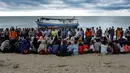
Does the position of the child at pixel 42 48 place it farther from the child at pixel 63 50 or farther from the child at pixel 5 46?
the child at pixel 5 46

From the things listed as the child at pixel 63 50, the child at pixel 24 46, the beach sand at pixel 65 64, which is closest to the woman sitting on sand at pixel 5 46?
the child at pixel 24 46

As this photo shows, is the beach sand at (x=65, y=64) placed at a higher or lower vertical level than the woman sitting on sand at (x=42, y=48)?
lower

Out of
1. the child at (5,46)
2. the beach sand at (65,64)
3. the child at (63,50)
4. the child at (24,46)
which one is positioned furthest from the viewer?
the child at (5,46)

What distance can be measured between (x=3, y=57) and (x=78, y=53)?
14.2ft

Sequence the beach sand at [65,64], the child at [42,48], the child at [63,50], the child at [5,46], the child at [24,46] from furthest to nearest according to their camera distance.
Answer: the child at [5,46]
the child at [24,46]
the child at [42,48]
the child at [63,50]
the beach sand at [65,64]

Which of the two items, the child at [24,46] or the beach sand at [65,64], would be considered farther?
the child at [24,46]

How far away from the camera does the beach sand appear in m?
11.6

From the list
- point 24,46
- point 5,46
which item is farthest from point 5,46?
point 24,46

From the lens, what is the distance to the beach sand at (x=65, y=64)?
458 inches

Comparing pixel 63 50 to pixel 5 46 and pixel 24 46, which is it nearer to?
pixel 24 46

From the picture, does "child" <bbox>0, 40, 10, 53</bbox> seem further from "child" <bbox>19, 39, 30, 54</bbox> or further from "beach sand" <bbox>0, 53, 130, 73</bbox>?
"beach sand" <bbox>0, 53, 130, 73</bbox>

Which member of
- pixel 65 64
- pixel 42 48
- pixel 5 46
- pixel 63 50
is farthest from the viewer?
pixel 5 46

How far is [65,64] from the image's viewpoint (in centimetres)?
1290

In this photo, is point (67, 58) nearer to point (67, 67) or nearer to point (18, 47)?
point (67, 67)
